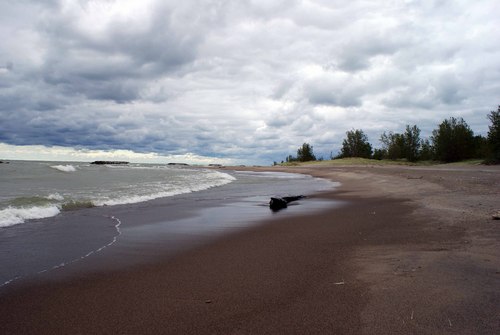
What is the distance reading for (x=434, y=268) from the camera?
5.33 metres

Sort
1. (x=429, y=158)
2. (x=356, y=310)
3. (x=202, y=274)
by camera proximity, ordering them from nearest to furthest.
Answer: (x=356, y=310), (x=202, y=274), (x=429, y=158)

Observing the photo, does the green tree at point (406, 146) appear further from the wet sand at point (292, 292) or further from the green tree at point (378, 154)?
the wet sand at point (292, 292)

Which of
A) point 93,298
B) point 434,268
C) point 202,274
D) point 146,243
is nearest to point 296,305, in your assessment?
point 202,274

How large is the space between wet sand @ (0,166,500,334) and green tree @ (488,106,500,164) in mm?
46821

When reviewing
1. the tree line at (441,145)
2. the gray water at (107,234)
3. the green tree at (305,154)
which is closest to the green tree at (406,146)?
the tree line at (441,145)

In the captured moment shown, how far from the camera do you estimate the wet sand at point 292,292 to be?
3.86m

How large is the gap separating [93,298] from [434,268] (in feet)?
16.1

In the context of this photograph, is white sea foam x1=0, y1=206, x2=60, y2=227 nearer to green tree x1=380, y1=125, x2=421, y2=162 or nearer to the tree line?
the tree line

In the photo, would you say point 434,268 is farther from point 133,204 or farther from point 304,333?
point 133,204

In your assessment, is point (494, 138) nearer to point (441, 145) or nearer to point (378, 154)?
point (441, 145)

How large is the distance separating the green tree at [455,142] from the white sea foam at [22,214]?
67.4 m

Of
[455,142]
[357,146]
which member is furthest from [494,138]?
[357,146]

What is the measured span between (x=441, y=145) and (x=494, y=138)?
18.5m

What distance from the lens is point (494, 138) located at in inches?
1868
